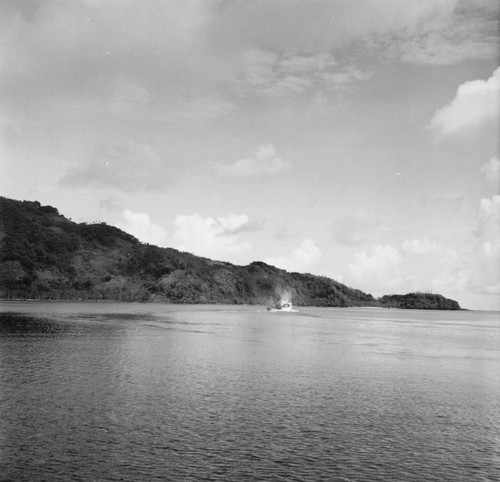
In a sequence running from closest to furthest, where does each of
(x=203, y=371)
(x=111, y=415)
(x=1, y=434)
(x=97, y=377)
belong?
(x=1, y=434), (x=111, y=415), (x=97, y=377), (x=203, y=371)

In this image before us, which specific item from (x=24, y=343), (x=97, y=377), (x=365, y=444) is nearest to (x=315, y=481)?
(x=365, y=444)

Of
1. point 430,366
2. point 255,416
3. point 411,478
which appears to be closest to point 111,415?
point 255,416

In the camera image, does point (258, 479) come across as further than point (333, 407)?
No

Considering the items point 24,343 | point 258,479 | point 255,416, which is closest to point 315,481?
point 258,479

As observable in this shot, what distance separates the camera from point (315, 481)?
79.0ft

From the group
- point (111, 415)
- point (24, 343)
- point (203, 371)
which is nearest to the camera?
point (111, 415)

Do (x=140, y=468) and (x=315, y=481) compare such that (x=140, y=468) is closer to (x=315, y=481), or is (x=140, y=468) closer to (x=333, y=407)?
(x=315, y=481)

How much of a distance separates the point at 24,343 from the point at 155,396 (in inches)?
1795

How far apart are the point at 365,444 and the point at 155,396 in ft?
62.3

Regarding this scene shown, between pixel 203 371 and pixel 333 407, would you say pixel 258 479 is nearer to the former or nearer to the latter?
pixel 333 407

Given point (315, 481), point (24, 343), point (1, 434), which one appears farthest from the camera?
point (24, 343)

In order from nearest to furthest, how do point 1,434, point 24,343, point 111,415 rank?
point 1,434 → point 111,415 → point 24,343

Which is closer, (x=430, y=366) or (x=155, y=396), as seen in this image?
(x=155, y=396)

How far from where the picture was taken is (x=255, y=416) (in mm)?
36031
